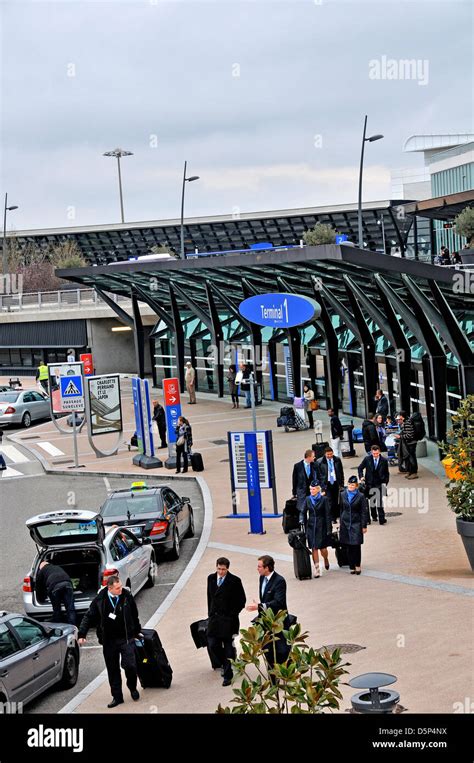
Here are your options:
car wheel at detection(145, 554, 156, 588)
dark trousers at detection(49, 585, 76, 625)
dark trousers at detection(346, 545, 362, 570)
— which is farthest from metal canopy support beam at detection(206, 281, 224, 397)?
dark trousers at detection(49, 585, 76, 625)

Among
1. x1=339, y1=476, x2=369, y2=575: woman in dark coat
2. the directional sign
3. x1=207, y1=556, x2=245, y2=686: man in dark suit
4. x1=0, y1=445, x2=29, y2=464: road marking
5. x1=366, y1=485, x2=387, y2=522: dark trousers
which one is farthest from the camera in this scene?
x1=0, y1=445, x2=29, y2=464: road marking

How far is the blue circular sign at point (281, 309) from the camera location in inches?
991

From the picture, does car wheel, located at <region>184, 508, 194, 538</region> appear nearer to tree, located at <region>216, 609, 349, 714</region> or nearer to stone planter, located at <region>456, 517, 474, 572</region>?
stone planter, located at <region>456, 517, 474, 572</region>

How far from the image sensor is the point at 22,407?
43.1 metres

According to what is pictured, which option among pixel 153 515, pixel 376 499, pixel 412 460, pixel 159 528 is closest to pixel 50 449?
pixel 412 460

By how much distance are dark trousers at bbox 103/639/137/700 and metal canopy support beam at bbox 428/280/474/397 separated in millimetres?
14596

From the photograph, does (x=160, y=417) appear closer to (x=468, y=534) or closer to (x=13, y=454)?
(x=13, y=454)

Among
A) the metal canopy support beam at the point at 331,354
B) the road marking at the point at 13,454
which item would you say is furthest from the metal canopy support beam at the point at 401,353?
the road marking at the point at 13,454

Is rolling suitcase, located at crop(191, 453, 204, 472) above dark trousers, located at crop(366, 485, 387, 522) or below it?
below

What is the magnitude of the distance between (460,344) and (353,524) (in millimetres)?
9771

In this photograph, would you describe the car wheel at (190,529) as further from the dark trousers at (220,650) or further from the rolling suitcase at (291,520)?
the dark trousers at (220,650)

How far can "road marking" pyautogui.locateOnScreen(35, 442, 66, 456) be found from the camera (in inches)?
1383

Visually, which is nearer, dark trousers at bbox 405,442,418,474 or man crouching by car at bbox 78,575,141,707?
man crouching by car at bbox 78,575,141,707

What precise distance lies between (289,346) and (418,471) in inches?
592
